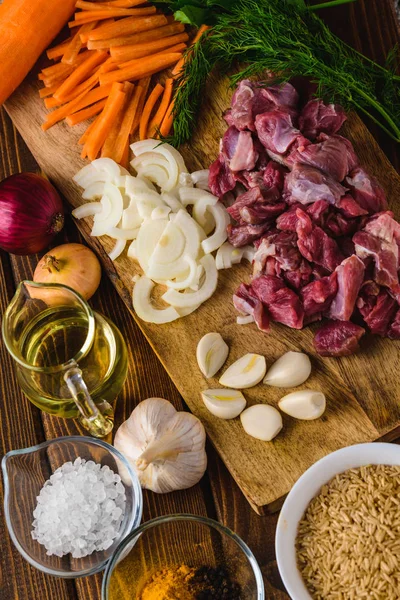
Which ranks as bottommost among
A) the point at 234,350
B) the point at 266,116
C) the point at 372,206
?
the point at 234,350

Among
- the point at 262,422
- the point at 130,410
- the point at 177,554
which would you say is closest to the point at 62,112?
the point at 130,410

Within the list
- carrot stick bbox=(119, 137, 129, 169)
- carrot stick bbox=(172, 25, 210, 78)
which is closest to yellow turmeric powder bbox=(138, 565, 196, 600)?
carrot stick bbox=(119, 137, 129, 169)

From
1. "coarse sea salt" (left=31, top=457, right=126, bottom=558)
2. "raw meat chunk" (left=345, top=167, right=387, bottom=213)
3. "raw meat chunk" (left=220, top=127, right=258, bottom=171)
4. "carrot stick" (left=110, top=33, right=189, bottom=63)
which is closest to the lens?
"coarse sea salt" (left=31, top=457, right=126, bottom=558)

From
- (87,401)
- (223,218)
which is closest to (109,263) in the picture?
(223,218)

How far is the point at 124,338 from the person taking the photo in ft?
11.2

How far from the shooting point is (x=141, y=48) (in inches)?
141

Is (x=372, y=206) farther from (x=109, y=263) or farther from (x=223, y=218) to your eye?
(x=109, y=263)

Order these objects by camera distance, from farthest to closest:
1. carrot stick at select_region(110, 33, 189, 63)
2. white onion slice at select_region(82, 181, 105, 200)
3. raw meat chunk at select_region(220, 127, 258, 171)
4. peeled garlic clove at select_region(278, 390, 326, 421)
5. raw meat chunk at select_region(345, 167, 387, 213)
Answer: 1. carrot stick at select_region(110, 33, 189, 63)
2. white onion slice at select_region(82, 181, 105, 200)
3. raw meat chunk at select_region(220, 127, 258, 171)
4. raw meat chunk at select_region(345, 167, 387, 213)
5. peeled garlic clove at select_region(278, 390, 326, 421)

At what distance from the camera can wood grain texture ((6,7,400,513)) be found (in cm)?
301

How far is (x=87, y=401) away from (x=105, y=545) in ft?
1.67

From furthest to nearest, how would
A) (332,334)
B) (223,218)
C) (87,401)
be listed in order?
(223,218) < (332,334) < (87,401)

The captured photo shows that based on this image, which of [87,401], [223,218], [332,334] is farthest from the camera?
[223,218]

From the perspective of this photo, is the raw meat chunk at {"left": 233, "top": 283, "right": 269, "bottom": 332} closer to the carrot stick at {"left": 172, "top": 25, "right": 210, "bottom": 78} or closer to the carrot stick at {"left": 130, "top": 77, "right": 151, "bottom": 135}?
the carrot stick at {"left": 130, "top": 77, "right": 151, "bottom": 135}

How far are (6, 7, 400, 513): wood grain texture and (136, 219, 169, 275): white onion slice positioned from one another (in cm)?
9
